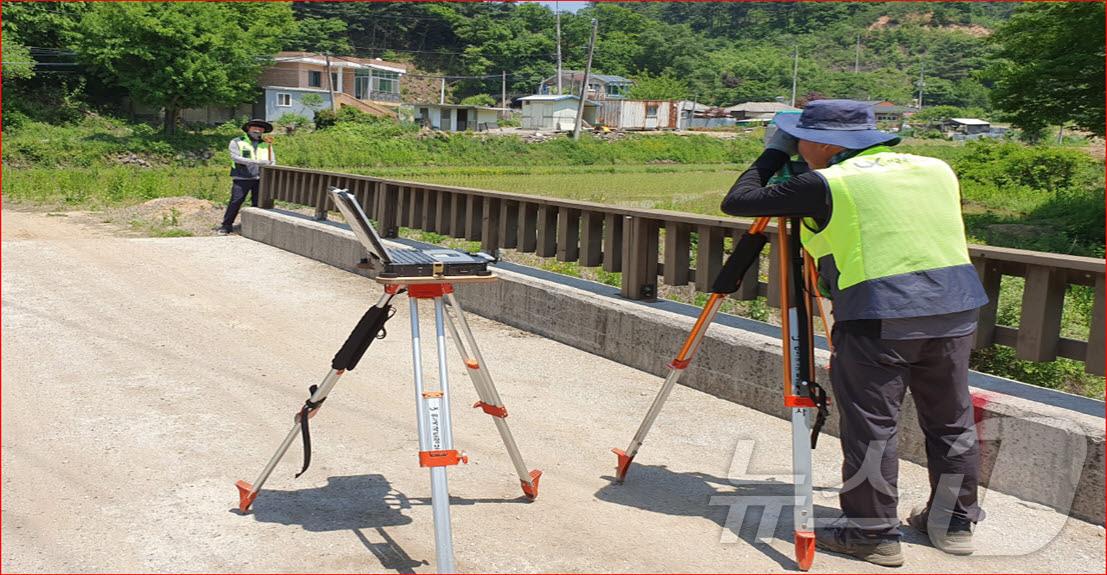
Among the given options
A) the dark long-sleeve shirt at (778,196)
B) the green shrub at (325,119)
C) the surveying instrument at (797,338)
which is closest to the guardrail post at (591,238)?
the surveying instrument at (797,338)

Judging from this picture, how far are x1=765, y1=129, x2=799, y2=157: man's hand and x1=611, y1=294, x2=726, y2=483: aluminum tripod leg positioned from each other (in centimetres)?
75

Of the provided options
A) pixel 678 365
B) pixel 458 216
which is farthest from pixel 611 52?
pixel 678 365

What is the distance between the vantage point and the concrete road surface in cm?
450

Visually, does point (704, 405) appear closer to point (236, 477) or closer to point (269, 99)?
point (236, 477)

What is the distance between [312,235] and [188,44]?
44.3 m

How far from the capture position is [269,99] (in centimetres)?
7069

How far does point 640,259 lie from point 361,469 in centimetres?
353

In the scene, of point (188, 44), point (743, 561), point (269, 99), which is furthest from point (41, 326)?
point (269, 99)

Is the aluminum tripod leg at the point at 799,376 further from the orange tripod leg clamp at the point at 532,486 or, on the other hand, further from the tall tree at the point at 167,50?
the tall tree at the point at 167,50

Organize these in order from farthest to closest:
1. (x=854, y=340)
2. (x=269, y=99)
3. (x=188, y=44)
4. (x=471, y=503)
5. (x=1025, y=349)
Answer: (x=269, y=99)
(x=188, y=44)
(x=1025, y=349)
(x=471, y=503)
(x=854, y=340)

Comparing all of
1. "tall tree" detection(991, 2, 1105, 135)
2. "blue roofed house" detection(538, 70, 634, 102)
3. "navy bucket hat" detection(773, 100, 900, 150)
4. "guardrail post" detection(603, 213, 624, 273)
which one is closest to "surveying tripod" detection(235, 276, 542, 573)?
"navy bucket hat" detection(773, 100, 900, 150)

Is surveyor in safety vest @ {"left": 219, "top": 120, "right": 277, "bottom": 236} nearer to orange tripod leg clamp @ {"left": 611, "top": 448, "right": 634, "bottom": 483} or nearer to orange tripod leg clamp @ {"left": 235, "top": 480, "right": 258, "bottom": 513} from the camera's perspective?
orange tripod leg clamp @ {"left": 235, "top": 480, "right": 258, "bottom": 513}

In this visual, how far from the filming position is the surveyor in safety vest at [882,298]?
4.28m

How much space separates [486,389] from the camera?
16.0ft
